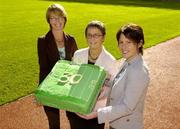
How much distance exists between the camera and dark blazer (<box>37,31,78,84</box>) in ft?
18.3

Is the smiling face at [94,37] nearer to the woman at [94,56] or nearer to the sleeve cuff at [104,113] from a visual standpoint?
the woman at [94,56]

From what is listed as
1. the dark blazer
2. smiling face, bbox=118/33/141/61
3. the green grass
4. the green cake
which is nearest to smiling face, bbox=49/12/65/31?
the dark blazer

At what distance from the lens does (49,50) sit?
558cm

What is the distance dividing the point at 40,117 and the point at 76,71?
4.17m

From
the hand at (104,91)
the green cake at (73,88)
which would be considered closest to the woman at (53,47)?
the hand at (104,91)

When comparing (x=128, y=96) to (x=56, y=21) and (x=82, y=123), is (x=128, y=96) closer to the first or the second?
(x=82, y=123)

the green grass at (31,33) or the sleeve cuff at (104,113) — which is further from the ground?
the sleeve cuff at (104,113)

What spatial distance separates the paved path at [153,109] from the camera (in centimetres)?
762

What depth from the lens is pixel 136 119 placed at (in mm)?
4172

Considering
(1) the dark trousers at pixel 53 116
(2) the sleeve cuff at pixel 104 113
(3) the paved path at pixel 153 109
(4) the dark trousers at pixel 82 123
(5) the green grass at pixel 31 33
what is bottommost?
(5) the green grass at pixel 31 33

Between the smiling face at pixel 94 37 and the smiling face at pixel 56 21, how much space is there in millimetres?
910

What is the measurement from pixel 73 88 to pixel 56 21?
1.88 meters

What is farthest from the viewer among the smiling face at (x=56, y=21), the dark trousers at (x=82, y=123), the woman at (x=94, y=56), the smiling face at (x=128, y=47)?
the smiling face at (x=56, y=21)

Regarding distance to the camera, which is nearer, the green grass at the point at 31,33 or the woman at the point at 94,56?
the woman at the point at 94,56
